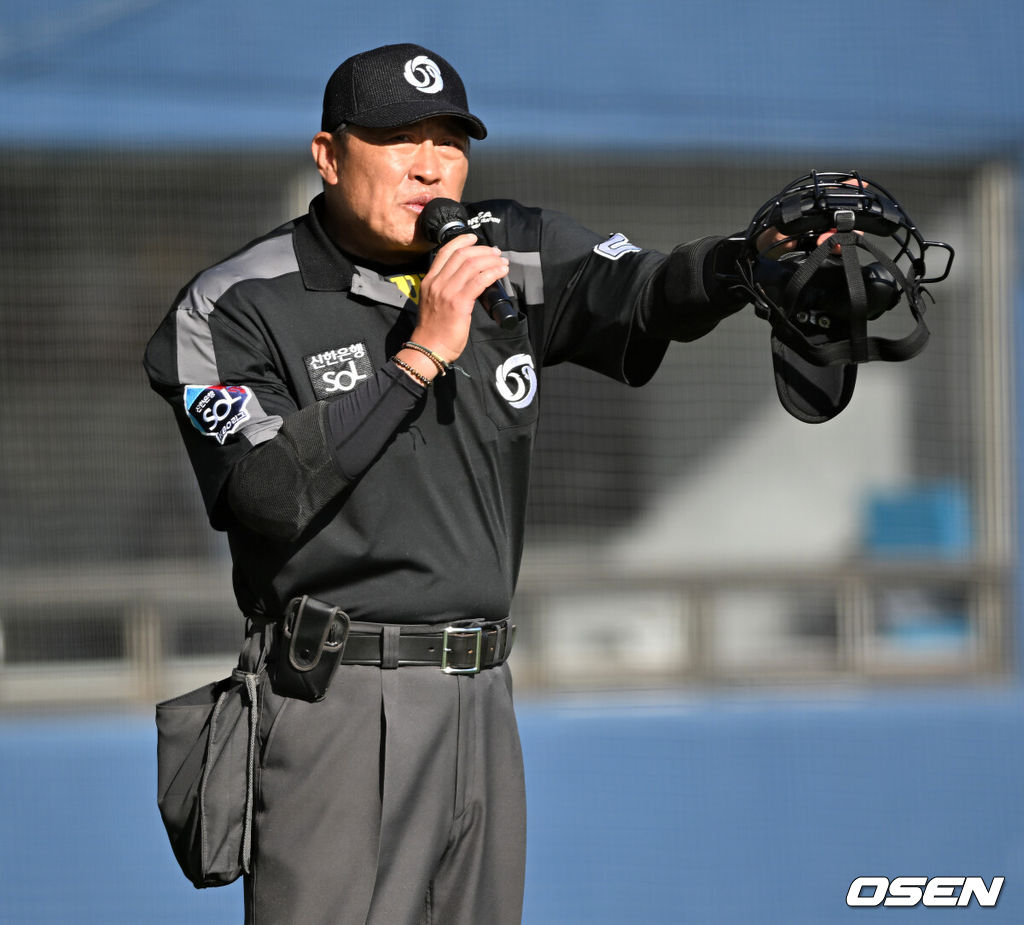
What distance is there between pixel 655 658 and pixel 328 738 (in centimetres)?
311

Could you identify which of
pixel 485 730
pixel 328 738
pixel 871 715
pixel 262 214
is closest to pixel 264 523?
pixel 328 738

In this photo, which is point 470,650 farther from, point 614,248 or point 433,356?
point 614,248

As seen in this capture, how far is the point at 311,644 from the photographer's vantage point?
7.09 feet

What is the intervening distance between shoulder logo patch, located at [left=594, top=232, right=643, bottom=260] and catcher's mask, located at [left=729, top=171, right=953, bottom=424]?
296mm

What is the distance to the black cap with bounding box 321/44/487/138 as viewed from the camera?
2174 mm

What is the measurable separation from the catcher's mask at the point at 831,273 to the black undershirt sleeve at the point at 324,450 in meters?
0.51

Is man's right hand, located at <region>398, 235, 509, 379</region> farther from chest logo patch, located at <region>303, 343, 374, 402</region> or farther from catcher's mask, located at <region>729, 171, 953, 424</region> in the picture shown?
catcher's mask, located at <region>729, 171, 953, 424</region>

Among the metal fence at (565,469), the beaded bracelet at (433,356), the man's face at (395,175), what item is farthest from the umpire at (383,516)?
the metal fence at (565,469)

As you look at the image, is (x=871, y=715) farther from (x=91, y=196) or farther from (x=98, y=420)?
(x=91, y=196)

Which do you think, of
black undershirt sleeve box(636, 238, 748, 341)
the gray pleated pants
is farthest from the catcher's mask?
the gray pleated pants

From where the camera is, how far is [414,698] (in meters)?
2.21

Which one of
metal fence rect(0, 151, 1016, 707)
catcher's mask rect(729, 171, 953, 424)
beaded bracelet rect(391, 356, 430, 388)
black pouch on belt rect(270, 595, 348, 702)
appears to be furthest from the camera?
metal fence rect(0, 151, 1016, 707)

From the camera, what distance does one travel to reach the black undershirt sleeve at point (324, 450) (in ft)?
6.61

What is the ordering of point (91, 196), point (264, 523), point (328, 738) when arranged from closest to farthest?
point (264, 523) → point (328, 738) → point (91, 196)
